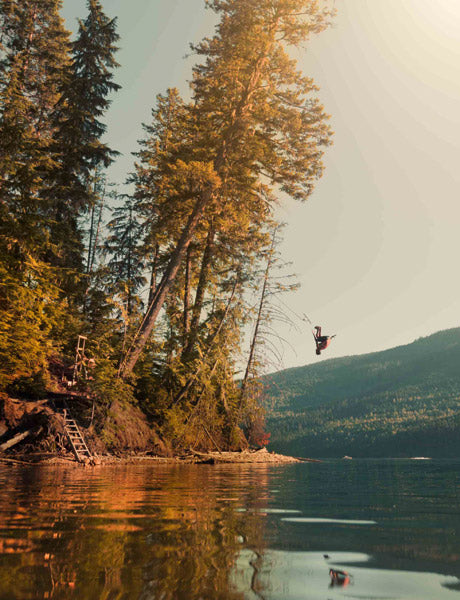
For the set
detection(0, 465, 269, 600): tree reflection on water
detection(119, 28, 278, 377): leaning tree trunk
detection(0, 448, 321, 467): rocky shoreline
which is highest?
detection(119, 28, 278, 377): leaning tree trunk

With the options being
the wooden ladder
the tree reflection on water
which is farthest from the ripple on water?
the wooden ladder

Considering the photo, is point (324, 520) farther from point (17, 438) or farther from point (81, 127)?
point (81, 127)

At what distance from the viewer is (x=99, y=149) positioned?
26.6 meters

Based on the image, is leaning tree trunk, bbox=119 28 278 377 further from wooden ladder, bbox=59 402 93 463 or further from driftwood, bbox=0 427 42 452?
driftwood, bbox=0 427 42 452

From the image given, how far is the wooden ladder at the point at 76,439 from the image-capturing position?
14000 mm

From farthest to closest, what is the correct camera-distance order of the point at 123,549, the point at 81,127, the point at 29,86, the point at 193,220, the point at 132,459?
the point at 29,86, the point at 81,127, the point at 193,220, the point at 132,459, the point at 123,549

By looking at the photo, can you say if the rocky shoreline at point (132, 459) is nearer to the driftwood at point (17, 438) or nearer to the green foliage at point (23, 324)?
the driftwood at point (17, 438)

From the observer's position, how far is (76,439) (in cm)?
1527

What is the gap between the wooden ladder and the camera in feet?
45.9

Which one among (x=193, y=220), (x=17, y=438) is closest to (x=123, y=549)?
(x=17, y=438)

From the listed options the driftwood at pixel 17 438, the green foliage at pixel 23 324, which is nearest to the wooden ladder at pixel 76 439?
the driftwood at pixel 17 438

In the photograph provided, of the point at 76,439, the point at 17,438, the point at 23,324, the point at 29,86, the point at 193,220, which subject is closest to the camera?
the point at 23,324

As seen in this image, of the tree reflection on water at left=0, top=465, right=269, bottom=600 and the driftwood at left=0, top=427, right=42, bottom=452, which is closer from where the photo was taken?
the tree reflection on water at left=0, top=465, right=269, bottom=600

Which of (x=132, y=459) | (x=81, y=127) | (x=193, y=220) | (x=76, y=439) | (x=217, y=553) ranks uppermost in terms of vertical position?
(x=81, y=127)
